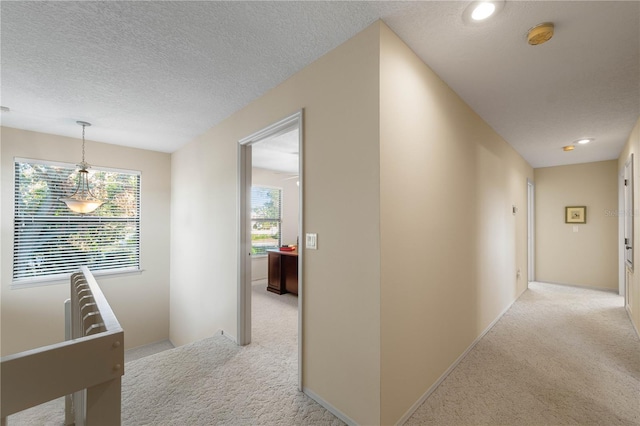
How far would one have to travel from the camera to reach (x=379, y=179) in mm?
1686

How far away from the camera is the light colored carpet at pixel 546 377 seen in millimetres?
1907

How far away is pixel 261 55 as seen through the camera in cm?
205

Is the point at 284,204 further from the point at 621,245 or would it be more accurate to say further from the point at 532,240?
the point at 621,245

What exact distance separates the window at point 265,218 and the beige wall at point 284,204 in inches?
4.6

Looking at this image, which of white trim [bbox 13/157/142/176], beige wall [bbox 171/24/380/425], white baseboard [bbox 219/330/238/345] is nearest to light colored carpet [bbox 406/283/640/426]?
beige wall [bbox 171/24/380/425]

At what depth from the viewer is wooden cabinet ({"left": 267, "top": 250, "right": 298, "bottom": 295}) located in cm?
502

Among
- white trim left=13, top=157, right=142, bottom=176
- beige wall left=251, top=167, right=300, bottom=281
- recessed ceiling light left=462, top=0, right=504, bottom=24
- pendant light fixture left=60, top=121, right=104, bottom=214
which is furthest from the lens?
beige wall left=251, top=167, right=300, bottom=281

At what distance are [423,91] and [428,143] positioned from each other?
0.39 metres

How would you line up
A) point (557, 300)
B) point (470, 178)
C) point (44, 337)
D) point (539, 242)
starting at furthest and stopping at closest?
1. point (539, 242)
2. point (557, 300)
3. point (44, 337)
4. point (470, 178)

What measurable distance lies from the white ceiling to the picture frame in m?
2.94

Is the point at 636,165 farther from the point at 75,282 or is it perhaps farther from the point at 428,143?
the point at 75,282

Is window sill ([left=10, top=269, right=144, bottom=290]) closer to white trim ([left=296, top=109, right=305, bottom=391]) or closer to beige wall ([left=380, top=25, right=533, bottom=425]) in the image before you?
A: white trim ([left=296, top=109, right=305, bottom=391])

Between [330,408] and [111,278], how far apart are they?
13.0 ft

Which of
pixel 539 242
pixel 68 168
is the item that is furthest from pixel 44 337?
pixel 539 242
